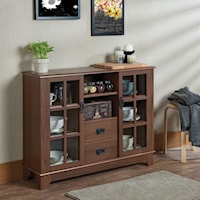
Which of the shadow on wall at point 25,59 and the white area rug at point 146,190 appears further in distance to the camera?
the shadow on wall at point 25,59

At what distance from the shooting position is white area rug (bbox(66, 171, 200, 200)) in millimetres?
4086

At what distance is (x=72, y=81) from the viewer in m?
4.38

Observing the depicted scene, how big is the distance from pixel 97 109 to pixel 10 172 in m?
0.87

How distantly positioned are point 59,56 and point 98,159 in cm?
91

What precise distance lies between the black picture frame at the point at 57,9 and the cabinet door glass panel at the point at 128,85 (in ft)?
2.17

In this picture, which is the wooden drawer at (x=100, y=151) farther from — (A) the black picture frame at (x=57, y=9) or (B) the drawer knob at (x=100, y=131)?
(A) the black picture frame at (x=57, y=9)

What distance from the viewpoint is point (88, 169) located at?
457 cm

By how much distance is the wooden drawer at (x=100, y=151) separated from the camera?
14.9ft

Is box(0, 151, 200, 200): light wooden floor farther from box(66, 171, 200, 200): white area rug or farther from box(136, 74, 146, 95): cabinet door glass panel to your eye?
box(136, 74, 146, 95): cabinet door glass panel

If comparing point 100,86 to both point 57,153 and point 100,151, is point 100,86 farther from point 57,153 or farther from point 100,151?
point 57,153

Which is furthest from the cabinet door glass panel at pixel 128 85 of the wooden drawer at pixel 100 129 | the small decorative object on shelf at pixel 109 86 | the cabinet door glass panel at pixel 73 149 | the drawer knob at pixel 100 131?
the cabinet door glass panel at pixel 73 149

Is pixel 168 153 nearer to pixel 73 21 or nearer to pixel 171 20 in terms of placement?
pixel 171 20

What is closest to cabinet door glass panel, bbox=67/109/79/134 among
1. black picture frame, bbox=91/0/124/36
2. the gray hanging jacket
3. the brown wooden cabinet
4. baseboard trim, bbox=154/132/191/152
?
the brown wooden cabinet

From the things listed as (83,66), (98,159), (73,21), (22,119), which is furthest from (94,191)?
(73,21)
